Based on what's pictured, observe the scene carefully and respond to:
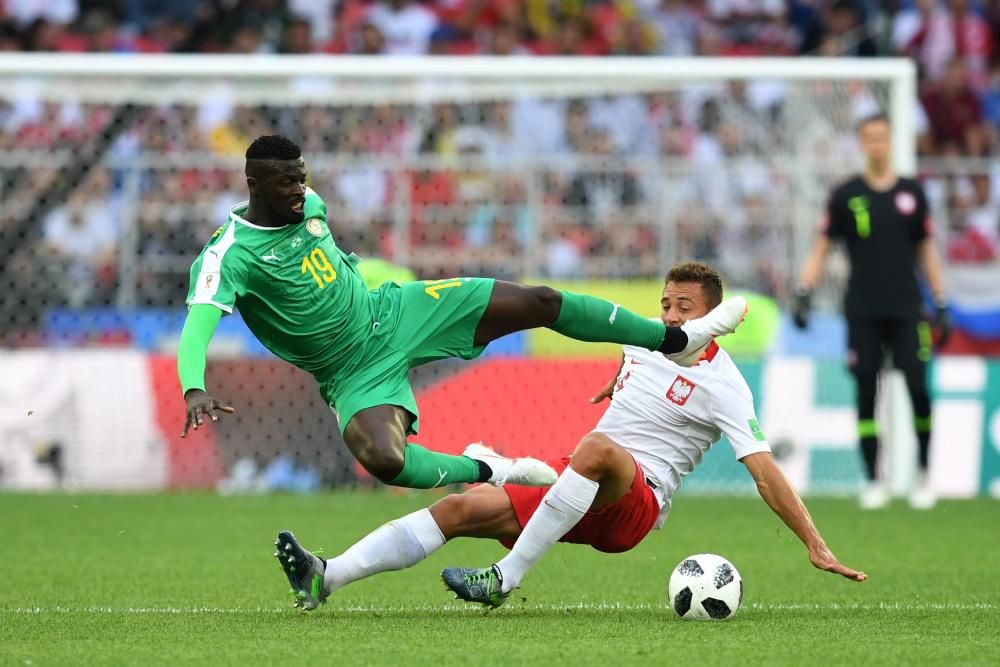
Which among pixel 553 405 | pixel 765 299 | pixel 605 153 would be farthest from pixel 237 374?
pixel 765 299

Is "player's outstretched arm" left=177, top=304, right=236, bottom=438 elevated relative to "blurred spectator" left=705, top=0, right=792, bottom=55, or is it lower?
lower

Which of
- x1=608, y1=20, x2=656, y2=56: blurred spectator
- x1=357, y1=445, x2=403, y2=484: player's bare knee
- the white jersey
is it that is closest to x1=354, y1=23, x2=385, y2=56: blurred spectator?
x1=608, y1=20, x2=656, y2=56: blurred spectator

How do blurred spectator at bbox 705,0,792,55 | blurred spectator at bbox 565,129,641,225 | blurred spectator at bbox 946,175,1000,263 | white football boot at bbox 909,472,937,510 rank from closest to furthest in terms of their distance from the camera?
white football boot at bbox 909,472,937,510
blurred spectator at bbox 565,129,641,225
blurred spectator at bbox 946,175,1000,263
blurred spectator at bbox 705,0,792,55

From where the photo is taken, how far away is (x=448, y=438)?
13570 mm

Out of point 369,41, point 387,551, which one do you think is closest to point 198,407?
point 387,551

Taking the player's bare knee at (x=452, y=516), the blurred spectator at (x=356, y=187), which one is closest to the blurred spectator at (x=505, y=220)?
the blurred spectator at (x=356, y=187)

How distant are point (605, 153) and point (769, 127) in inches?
58.0

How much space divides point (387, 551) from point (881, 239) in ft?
21.7

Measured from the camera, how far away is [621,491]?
6.52 meters

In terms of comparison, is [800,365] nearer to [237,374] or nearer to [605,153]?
[605,153]

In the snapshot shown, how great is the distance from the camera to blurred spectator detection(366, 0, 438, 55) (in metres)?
18.7

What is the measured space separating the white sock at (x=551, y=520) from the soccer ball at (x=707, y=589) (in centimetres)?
49

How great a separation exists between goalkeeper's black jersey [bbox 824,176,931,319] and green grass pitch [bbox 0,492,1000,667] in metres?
1.55

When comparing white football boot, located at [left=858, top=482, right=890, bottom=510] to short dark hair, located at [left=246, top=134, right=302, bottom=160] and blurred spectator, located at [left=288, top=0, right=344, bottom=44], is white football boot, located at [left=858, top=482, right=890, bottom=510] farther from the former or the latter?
blurred spectator, located at [left=288, top=0, right=344, bottom=44]
